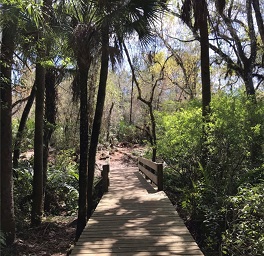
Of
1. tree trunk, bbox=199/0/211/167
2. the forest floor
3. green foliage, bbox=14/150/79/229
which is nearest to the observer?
the forest floor

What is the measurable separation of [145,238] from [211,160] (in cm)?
329

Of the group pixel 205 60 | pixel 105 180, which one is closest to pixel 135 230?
pixel 105 180

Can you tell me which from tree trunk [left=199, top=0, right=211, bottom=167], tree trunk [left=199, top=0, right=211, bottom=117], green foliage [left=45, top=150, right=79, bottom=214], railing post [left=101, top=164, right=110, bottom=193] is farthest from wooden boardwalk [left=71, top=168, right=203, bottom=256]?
green foliage [left=45, top=150, right=79, bottom=214]

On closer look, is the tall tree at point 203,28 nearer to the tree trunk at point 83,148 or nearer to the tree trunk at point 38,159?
the tree trunk at point 83,148

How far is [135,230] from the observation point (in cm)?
552

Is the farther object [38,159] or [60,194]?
[60,194]

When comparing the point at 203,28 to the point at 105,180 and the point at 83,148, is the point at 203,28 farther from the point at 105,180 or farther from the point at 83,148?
the point at 105,180

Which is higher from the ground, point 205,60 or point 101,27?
point 101,27

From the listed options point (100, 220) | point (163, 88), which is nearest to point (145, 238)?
point (100, 220)

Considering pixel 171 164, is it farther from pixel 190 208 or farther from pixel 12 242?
pixel 12 242

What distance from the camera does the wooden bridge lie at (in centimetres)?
455

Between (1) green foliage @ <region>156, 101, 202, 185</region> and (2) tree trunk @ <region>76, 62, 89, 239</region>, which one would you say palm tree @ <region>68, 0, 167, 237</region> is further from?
(1) green foliage @ <region>156, 101, 202, 185</region>

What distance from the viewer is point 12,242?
7.29 meters

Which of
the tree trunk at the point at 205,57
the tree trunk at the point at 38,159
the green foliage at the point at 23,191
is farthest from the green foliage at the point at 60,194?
the tree trunk at the point at 205,57
